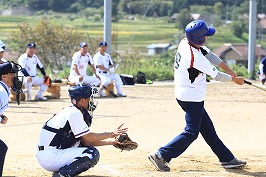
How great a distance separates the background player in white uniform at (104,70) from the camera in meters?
20.9

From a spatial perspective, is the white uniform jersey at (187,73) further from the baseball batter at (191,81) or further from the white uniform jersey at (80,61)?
the white uniform jersey at (80,61)

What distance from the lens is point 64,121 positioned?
8.67m

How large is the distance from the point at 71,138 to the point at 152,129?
18.9 ft

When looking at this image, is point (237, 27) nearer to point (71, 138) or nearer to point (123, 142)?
point (123, 142)

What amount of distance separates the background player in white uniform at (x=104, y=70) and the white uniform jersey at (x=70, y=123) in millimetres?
12002

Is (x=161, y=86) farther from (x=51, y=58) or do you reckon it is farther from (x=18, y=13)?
(x=18, y=13)

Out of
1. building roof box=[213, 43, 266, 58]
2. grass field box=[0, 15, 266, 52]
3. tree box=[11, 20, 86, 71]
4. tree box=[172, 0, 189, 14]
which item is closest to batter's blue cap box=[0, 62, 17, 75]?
tree box=[11, 20, 86, 71]

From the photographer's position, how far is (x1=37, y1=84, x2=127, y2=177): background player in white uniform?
342 inches

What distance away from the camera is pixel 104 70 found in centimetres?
2122

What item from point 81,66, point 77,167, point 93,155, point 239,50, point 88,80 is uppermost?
point 93,155

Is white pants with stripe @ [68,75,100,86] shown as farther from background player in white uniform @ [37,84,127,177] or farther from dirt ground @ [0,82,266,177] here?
background player in white uniform @ [37,84,127,177]

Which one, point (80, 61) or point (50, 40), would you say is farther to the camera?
point (50, 40)

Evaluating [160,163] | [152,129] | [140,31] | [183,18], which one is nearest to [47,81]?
[152,129]

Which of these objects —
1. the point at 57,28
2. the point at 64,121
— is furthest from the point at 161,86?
the point at 64,121
